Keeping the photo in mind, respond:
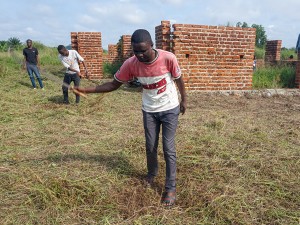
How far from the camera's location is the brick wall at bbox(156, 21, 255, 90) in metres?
7.71

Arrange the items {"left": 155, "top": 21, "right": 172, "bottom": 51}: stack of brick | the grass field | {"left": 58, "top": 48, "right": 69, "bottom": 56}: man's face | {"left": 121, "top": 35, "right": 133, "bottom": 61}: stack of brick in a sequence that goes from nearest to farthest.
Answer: the grass field < {"left": 58, "top": 48, "right": 69, "bottom": 56}: man's face < {"left": 155, "top": 21, "right": 172, "bottom": 51}: stack of brick < {"left": 121, "top": 35, "right": 133, "bottom": 61}: stack of brick

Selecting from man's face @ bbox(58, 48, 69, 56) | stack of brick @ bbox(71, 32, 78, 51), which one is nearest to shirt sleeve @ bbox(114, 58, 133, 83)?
man's face @ bbox(58, 48, 69, 56)

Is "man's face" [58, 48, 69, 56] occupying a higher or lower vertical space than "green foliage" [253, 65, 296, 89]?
higher

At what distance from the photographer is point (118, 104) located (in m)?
7.02

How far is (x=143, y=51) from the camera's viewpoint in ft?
7.91

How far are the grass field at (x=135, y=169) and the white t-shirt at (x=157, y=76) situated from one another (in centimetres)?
91

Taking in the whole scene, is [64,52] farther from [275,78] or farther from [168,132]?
[275,78]

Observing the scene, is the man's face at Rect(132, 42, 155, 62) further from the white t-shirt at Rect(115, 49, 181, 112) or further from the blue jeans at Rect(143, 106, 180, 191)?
the blue jeans at Rect(143, 106, 180, 191)

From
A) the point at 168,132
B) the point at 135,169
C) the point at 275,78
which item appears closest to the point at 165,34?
the point at 275,78

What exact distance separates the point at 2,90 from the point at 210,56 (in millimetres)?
6326

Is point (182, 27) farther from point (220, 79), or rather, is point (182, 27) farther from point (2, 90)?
point (2, 90)

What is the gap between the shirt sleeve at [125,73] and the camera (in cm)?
271

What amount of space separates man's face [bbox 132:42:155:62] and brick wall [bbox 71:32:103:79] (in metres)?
9.06

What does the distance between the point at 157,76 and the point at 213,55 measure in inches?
233
